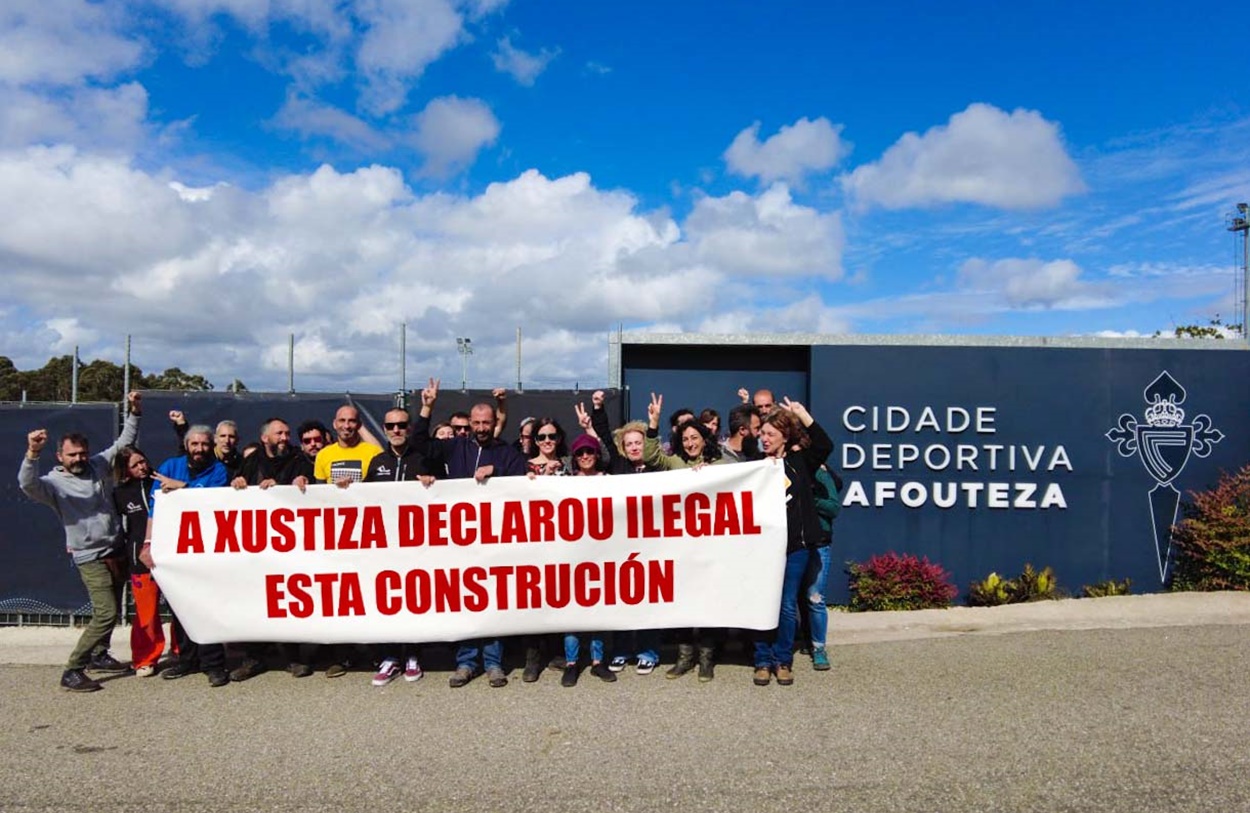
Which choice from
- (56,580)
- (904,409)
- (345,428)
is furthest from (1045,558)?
(56,580)

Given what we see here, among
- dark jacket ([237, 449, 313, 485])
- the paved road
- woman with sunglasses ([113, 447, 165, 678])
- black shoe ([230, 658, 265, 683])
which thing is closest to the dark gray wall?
the paved road

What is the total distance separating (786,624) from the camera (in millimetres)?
5711

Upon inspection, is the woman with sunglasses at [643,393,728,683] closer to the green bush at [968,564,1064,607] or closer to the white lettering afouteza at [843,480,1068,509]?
the white lettering afouteza at [843,480,1068,509]

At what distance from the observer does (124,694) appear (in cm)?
553

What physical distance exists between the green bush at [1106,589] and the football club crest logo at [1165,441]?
1.74 feet

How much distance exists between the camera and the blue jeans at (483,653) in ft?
18.8

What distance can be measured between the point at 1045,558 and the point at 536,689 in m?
6.49

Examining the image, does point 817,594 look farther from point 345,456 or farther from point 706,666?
point 345,456

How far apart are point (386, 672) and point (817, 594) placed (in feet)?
9.52

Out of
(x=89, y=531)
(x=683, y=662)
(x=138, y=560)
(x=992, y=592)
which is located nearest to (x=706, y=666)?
(x=683, y=662)

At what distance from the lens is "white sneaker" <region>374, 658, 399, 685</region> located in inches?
222

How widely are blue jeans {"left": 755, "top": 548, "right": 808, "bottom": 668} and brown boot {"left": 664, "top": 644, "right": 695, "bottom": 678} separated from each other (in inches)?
18.1

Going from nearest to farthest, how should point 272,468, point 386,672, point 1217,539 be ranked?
point 386,672 < point 272,468 < point 1217,539

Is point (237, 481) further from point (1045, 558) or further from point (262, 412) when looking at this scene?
point (1045, 558)
